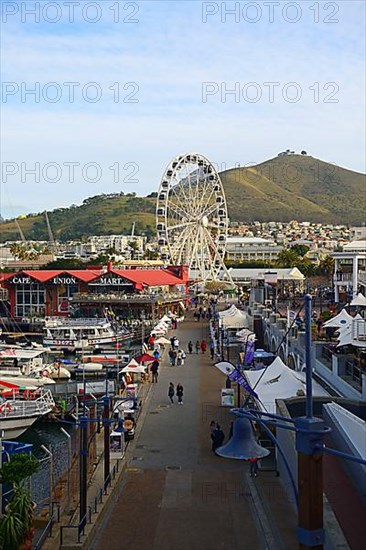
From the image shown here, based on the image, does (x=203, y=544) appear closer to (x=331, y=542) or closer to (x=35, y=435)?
(x=331, y=542)

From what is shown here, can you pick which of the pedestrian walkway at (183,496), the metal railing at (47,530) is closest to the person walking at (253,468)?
the pedestrian walkway at (183,496)

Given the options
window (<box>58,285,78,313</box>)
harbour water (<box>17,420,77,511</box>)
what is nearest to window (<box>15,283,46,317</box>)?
window (<box>58,285,78,313</box>)

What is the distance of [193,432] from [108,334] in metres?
29.4

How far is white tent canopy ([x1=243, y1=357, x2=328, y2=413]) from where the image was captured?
19.8 meters

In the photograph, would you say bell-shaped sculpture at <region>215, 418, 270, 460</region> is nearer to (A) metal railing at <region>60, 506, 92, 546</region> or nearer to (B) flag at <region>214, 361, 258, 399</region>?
(A) metal railing at <region>60, 506, 92, 546</region>

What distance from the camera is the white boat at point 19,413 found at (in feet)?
86.2

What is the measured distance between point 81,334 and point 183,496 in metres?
35.3

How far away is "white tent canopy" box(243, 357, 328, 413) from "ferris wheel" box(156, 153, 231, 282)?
178ft

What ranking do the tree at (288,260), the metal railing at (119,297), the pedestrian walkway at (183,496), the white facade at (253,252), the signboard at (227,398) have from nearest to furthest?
the pedestrian walkway at (183,496)
the signboard at (227,398)
the metal railing at (119,297)
the tree at (288,260)
the white facade at (253,252)

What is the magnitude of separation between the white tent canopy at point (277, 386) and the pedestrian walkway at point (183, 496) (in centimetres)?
184

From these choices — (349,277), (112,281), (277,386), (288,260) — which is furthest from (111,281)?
(288,260)

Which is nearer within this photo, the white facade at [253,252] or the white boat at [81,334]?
the white boat at [81,334]

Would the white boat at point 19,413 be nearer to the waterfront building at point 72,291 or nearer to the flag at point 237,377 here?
the flag at point 237,377

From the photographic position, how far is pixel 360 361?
20.7 metres
